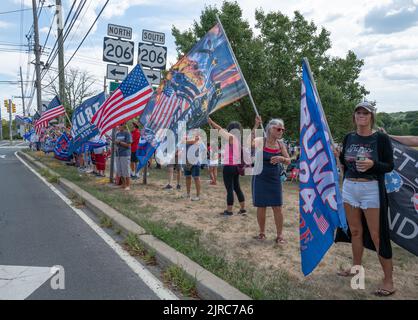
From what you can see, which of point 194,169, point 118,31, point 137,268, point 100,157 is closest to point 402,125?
point 194,169

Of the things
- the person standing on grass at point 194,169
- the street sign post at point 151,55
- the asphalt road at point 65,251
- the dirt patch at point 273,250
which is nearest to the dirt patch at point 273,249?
the dirt patch at point 273,250

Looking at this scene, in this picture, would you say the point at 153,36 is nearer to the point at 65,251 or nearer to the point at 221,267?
the point at 65,251

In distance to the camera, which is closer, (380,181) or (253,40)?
(380,181)

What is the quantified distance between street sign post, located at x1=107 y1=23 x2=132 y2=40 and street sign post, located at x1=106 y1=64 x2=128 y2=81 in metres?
0.87

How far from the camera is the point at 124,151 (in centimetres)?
1016

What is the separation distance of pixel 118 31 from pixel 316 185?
8288mm

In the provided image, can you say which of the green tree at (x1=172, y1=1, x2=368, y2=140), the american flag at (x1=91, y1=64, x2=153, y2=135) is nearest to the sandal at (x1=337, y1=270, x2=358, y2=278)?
the american flag at (x1=91, y1=64, x2=153, y2=135)

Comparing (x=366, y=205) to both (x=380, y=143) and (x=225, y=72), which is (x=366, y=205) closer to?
(x=380, y=143)

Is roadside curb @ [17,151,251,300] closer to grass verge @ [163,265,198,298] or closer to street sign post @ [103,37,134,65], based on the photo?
grass verge @ [163,265,198,298]

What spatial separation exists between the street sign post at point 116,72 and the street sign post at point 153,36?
5.68ft

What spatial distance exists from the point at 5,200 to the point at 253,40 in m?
11.9

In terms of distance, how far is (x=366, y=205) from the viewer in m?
3.82
